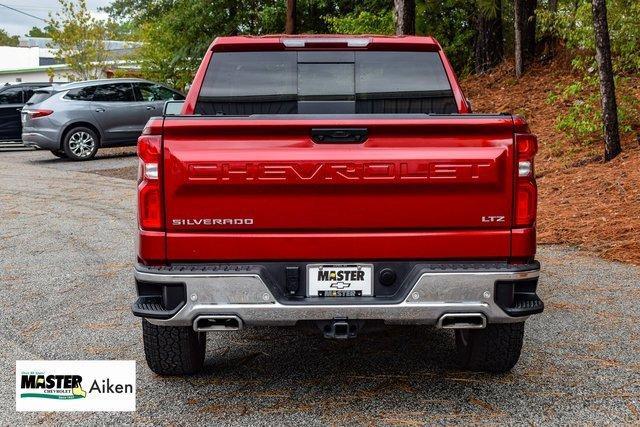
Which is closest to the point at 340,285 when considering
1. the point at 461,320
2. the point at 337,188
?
the point at 337,188

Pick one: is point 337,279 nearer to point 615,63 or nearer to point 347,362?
point 347,362

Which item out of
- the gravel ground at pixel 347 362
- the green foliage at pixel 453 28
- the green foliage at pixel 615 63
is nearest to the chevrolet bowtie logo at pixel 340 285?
the gravel ground at pixel 347 362

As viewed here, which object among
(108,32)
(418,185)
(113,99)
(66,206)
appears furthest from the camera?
(108,32)

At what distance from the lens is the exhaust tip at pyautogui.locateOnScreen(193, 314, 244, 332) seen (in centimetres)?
389

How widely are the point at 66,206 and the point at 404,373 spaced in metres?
8.57

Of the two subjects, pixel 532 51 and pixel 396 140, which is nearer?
pixel 396 140

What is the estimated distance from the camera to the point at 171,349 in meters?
4.47

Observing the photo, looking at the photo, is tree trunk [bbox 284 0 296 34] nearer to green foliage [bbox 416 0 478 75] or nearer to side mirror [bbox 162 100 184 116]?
green foliage [bbox 416 0 478 75]

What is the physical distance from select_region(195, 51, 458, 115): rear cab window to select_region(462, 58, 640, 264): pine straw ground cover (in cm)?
390

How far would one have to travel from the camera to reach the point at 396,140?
155 inches

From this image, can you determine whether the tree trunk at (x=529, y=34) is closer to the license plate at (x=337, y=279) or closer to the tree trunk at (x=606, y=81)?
the tree trunk at (x=606, y=81)

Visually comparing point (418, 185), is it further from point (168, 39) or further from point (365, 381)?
point (168, 39)

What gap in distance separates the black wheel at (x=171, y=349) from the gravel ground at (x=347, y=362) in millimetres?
86

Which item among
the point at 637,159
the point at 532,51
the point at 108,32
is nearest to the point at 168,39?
the point at 108,32
